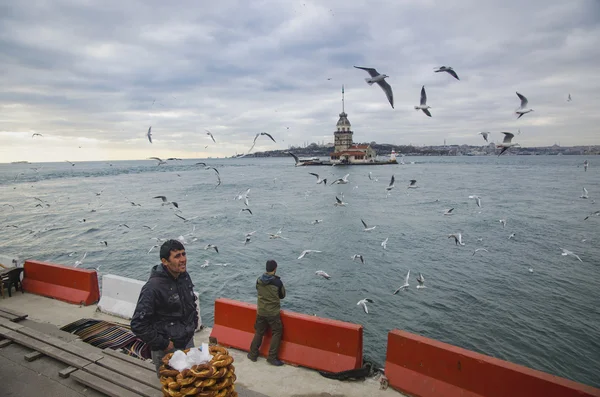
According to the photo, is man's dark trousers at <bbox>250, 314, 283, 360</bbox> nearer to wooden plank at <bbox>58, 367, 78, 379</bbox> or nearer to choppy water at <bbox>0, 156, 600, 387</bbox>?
wooden plank at <bbox>58, 367, 78, 379</bbox>

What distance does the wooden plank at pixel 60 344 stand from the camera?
4.02 metres

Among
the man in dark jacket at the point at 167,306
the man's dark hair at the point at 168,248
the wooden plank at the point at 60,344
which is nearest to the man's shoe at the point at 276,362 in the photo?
the man in dark jacket at the point at 167,306

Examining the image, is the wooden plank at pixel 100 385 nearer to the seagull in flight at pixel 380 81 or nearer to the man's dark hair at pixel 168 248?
the man's dark hair at pixel 168 248

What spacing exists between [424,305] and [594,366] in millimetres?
4582

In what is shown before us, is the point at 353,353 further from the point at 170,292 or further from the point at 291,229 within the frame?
the point at 291,229

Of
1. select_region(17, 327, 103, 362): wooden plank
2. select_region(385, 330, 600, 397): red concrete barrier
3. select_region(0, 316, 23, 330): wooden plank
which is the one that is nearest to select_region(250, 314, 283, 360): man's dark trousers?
select_region(385, 330, 600, 397): red concrete barrier

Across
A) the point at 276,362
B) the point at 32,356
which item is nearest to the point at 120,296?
the point at 32,356

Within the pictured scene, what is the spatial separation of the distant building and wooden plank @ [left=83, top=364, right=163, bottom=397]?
12490 cm

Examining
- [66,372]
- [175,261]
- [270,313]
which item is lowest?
[270,313]

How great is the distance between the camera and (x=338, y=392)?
4773mm

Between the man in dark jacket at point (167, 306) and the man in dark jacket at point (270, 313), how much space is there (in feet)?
5.83

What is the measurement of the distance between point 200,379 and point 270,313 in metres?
2.69

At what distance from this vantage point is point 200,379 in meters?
2.81

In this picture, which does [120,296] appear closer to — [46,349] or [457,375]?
[46,349]
